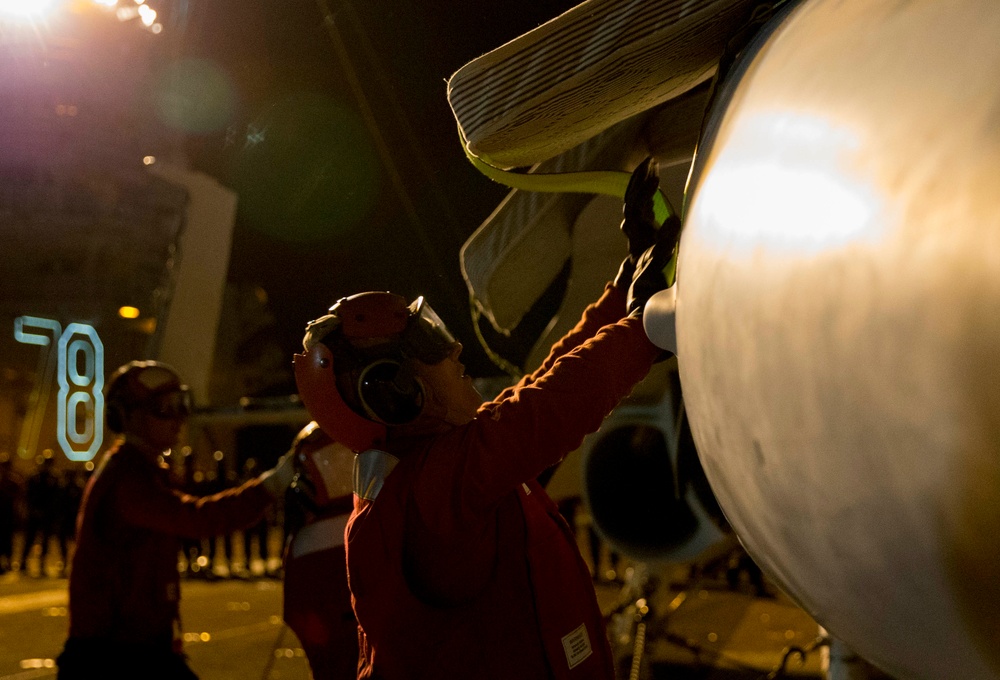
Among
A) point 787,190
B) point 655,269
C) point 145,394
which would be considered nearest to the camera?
point 787,190

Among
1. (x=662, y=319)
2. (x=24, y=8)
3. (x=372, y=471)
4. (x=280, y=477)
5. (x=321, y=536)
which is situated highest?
(x=24, y=8)

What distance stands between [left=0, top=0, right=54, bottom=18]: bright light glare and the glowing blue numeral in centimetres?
1019

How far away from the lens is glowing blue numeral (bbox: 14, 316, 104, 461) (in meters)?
16.6

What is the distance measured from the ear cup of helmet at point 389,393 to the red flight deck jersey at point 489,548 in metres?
0.06

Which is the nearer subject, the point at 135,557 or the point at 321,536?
the point at 321,536

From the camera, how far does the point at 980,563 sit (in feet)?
1.72

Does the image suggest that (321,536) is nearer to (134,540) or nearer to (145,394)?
(134,540)

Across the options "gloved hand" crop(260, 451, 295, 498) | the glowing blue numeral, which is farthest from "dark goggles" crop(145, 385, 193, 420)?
the glowing blue numeral

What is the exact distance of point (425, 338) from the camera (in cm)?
151

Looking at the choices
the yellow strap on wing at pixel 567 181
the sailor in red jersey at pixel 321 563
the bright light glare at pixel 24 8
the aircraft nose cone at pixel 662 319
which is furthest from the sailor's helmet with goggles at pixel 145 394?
the bright light glare at pixel 24 8

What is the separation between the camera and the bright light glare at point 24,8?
702cm

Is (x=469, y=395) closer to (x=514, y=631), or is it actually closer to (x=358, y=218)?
(x=514, y=631)

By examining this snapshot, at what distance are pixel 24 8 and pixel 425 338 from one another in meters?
7.35

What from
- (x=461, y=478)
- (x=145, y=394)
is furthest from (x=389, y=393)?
(x=145, y=394)
